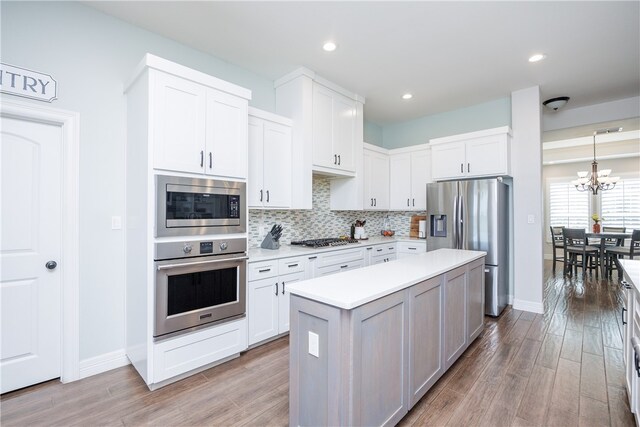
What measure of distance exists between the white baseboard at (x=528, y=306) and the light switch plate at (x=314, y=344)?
370 cm

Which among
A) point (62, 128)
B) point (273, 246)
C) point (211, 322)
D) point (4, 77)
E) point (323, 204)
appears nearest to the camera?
point (4, 77)

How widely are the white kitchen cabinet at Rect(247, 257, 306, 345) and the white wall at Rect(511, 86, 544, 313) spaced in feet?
10.0

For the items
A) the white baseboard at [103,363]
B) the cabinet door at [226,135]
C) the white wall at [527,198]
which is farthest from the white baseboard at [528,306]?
the white baseboard at [103,363]

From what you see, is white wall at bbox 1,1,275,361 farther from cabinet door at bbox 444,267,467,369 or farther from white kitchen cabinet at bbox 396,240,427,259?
white kitchen cabinet at bbox 396,240,427,259

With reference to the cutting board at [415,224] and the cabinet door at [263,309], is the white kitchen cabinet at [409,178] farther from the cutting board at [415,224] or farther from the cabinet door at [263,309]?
the cabinet door at [263,309]

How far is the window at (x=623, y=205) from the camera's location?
7418mm

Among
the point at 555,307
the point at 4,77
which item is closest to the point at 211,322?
the point at 4,77

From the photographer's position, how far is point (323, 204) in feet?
14.7

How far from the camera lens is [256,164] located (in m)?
3.21

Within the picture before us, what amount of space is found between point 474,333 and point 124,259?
10.4ft

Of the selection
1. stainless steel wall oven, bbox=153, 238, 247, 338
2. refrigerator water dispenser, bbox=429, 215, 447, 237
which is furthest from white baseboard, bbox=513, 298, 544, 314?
stainless steel wall oven, bbox=153, 238, 247, 338

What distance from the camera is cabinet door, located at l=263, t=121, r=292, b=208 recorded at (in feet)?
10.9

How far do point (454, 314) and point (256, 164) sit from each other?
7.61 feet

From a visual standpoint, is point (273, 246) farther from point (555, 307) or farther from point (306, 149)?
point (555, 307)
